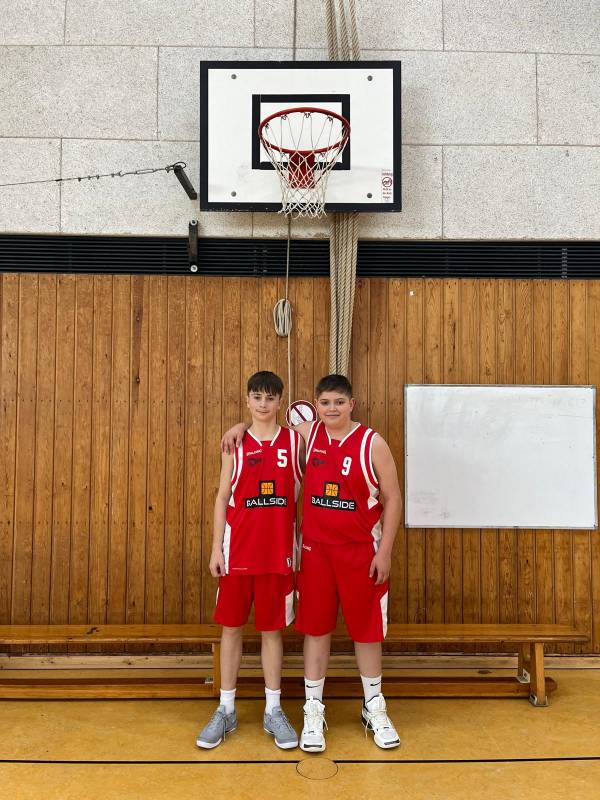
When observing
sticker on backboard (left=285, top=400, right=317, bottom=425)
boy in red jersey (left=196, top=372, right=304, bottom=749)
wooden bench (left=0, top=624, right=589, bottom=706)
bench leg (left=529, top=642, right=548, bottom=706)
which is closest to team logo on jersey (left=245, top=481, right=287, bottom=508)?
boy in red jersey (left=196, top=372, right=304, bottom=749)

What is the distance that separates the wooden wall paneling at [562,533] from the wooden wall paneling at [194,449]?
7.82 ft

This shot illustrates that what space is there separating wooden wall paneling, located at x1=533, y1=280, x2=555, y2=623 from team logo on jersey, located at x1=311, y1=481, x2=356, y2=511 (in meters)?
1.74

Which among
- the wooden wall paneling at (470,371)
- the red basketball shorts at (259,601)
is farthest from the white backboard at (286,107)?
the red basketball shorts at (259,601)

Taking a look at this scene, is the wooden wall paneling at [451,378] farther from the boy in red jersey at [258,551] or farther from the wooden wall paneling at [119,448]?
the wooden wall paneling at [119,448]

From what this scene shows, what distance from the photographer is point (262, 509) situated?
2.90 meters

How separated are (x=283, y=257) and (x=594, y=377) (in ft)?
7.49

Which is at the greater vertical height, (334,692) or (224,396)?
(224,396)

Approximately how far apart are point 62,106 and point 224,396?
227cm

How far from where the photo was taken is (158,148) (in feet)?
13.0

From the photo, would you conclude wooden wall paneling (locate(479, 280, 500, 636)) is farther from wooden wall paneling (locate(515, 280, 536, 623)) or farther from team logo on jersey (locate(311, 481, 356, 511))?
team logo on jersey (locate(311, 481, 356, 511))

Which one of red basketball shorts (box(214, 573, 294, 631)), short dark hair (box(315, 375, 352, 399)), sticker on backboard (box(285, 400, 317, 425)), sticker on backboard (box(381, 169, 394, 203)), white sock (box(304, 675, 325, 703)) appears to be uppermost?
sticker on backboard (box(381, 169, 394, 203))

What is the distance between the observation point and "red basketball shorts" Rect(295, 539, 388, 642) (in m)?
2.84

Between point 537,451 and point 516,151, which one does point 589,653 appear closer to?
point 537,451

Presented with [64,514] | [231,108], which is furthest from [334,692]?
[231,108]
